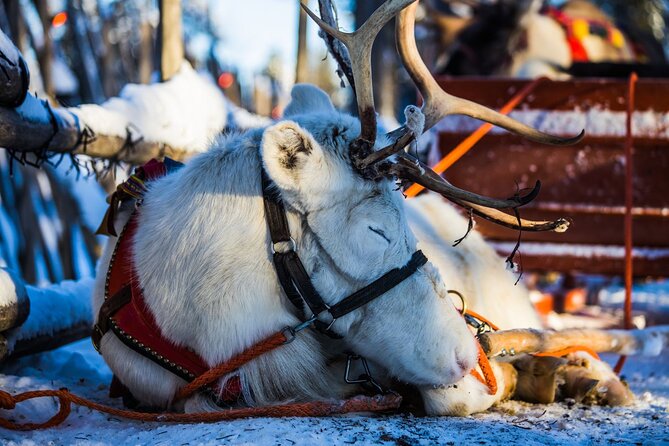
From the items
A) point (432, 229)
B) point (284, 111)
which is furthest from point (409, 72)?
point (432, 229)

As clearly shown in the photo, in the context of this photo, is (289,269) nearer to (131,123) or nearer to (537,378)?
(537,378)

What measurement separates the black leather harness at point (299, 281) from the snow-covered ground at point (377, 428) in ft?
1.23

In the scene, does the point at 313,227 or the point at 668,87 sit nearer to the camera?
the point at 313,227

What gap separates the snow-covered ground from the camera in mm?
2236

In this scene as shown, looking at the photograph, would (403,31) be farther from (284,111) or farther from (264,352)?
(264,352)

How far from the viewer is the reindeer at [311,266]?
2.51m

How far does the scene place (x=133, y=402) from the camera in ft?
9.40

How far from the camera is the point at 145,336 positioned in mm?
2641

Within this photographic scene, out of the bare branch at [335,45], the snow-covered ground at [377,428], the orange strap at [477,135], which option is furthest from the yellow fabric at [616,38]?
the bare branch at [335,45]

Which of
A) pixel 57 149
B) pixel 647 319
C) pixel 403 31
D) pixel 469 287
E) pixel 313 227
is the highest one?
pixel 403 31

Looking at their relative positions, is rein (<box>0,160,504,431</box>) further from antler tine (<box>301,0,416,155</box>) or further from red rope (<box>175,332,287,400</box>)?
antler tine (<box>301,0,416,155</box>)

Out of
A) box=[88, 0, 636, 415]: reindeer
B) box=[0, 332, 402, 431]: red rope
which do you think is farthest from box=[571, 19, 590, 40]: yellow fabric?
box=[0, 332, 402, 431]: red rope

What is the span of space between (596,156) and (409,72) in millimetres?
2530

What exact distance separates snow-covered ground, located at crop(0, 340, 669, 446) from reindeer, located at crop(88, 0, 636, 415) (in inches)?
7.4
